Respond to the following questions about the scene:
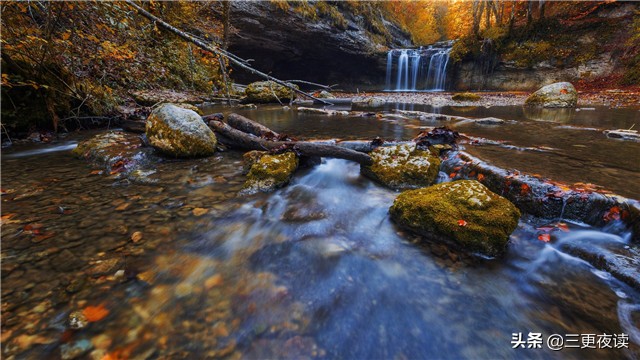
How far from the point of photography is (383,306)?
198 centimetres

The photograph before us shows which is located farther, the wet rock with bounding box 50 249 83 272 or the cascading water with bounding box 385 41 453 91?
the cascading water with bounding box 385 41 453 91

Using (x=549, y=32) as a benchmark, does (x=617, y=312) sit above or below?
below

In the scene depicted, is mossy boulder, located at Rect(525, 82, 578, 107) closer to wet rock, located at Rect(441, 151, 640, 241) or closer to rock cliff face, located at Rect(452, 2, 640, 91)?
rock cliff face, located at Rect(452, 2, 640, 91)

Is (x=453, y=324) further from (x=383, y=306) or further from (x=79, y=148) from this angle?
(x=79, y=148)

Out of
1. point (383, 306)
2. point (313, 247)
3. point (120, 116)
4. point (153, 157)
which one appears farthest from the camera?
point (120, 116)

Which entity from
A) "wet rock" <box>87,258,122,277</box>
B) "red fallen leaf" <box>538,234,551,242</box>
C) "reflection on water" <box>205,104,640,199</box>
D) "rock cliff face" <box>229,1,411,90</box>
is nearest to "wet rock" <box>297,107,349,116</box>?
"reflection on water" <box>205,104,640,199</box>

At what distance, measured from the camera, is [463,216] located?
2.51 m

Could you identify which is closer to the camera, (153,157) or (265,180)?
(265,180)

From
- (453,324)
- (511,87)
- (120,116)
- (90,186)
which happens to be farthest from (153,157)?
(511,87)

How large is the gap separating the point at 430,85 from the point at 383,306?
29.1m

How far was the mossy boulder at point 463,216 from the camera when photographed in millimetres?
2410

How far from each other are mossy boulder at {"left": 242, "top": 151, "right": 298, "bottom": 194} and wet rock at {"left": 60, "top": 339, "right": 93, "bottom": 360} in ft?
7.30

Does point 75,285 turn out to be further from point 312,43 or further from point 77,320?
point 312,43

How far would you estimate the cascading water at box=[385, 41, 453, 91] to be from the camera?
2645cm
